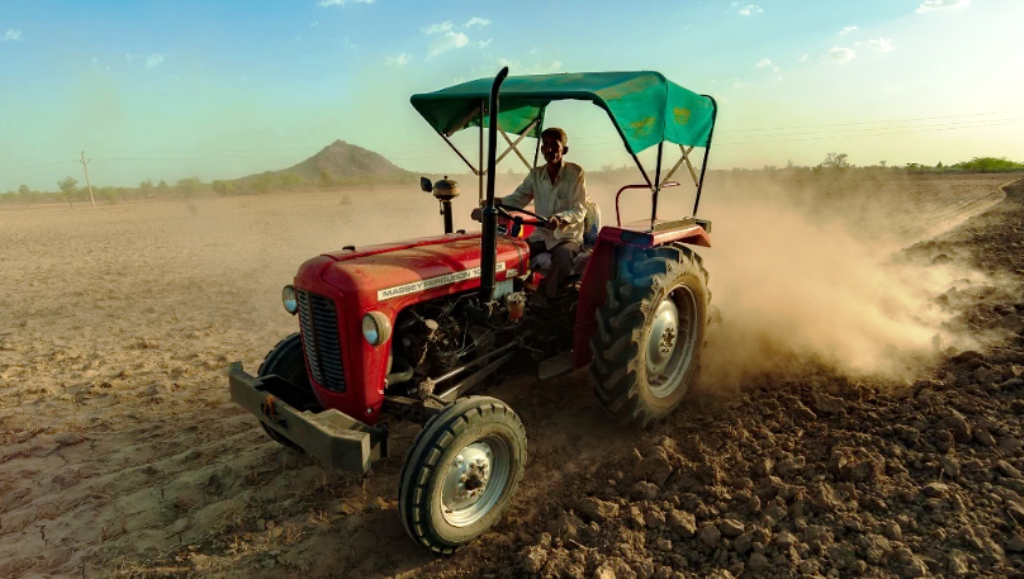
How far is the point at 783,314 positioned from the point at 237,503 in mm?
5382

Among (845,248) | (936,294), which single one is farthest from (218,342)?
(845,248)

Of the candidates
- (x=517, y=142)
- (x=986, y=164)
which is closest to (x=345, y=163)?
(x=986, y=164)

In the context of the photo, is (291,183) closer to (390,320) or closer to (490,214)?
(390,320)

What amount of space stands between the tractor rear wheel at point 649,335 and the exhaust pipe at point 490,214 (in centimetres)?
91

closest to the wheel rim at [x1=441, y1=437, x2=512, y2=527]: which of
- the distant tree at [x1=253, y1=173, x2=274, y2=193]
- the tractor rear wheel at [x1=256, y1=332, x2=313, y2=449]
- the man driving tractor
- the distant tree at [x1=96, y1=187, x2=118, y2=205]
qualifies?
the tractor rear wheel at [x1=256, y1=332, x2=313, y2=449]

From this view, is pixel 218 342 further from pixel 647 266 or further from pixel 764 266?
pixel 764 266

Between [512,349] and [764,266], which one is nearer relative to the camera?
[512,349]

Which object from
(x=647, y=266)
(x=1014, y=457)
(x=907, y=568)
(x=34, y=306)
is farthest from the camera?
(x=34, y=306)

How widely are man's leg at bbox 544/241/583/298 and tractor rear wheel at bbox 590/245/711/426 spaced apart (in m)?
0.39

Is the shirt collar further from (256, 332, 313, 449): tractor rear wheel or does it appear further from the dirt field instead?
(256, 332, 313, 449): tractor rear wheel

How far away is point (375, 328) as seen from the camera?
307 centimetres

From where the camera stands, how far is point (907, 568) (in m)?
2.63

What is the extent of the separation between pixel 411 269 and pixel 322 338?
0.67 meters

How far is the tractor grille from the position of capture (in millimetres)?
3260
